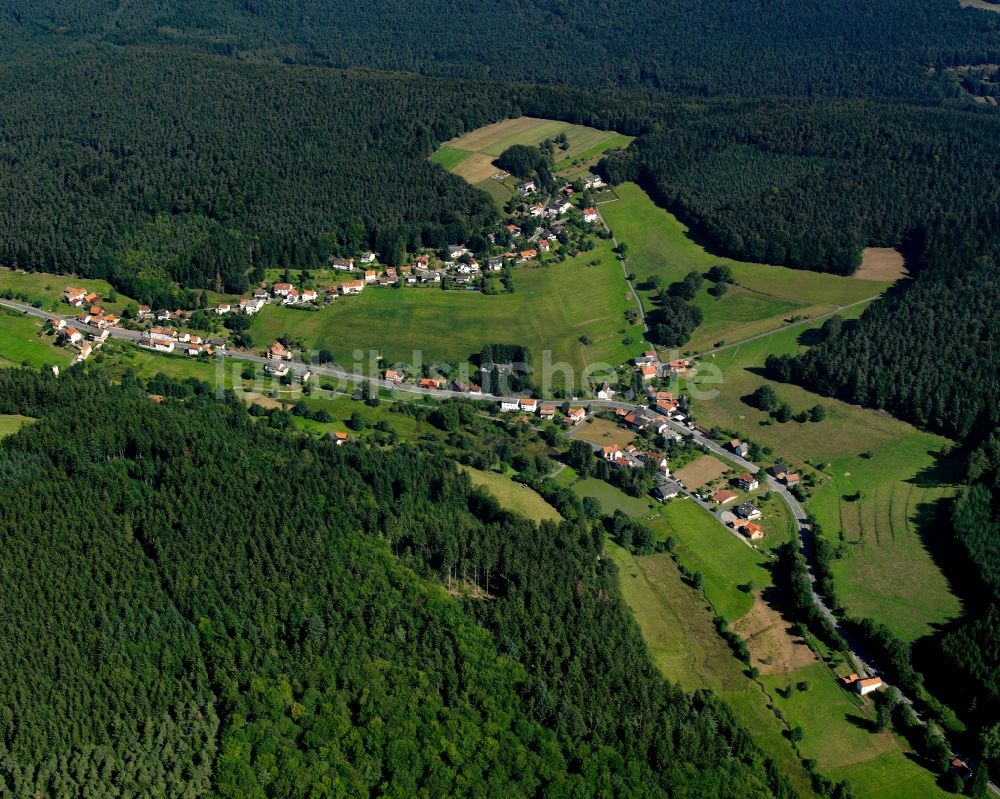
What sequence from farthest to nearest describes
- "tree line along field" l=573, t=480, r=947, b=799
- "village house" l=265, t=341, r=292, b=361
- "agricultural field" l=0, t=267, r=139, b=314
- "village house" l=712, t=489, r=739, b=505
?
→ "agricultural field" l=0, t=267, r=139, b=314 < "village house" l=265, t=341, r=292, b=361 < "village house" l=712, t=489, r=739, b=505 < "tree line along field" l=573, t=480, r=947, b=799

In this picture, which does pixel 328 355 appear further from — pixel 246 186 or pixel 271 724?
pixel 271 724

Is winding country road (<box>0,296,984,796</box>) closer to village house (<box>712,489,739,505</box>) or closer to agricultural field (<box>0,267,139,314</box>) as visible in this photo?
village house (<box>712,489,739,505</box>)

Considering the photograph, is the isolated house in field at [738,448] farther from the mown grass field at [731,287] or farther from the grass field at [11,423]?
the grass field at [11,423]

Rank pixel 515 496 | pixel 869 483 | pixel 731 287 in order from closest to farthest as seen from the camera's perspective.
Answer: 1. pixel 515 496
2. pixel 869 483
3. pixel 731 287

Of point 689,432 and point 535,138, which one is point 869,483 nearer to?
point 689,432

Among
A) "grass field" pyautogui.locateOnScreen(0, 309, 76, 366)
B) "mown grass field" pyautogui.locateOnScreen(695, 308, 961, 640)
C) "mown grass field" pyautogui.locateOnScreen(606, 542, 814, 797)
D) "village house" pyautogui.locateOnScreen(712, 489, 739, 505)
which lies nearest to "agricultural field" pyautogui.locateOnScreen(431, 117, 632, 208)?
"mown grass field" pyautogui.locateOnScreen(695, 308, 961, 640)

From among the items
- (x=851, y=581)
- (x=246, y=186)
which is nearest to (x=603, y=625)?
(x=851, y=581)

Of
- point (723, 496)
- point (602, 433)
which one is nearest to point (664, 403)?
point (602, 433)
